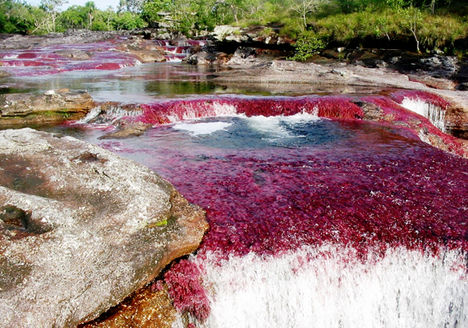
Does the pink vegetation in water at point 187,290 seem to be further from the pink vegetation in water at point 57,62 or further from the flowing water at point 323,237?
the pink vegetation in water at point 57,62

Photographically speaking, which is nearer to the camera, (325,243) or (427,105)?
(325,243)

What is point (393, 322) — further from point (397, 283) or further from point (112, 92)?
point (112, 92)

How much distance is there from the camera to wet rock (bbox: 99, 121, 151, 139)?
1137cm

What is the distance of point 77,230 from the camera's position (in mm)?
4336

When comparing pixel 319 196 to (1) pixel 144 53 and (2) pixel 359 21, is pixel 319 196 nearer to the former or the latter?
(2) pixel 359 21

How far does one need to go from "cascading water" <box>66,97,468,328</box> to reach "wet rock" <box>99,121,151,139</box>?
331cm

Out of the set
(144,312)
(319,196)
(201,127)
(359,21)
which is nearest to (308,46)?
(359,21)

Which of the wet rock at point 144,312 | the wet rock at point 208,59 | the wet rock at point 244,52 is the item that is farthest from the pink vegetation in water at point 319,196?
the wet rock at point 208,59

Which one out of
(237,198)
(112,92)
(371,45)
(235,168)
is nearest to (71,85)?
(112,92)

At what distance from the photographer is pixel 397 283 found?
5184 millimetres

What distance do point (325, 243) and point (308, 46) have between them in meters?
31.0

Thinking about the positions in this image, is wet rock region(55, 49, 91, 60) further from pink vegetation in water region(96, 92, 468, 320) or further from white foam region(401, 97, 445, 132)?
pink vegetation in water region(96, 92, 468, 320)

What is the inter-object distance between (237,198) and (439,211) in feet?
11.0

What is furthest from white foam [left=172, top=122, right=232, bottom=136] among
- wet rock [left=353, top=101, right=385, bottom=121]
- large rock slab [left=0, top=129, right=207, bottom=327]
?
large rock slab [left=0, top=129, right=207, bottom=327]
